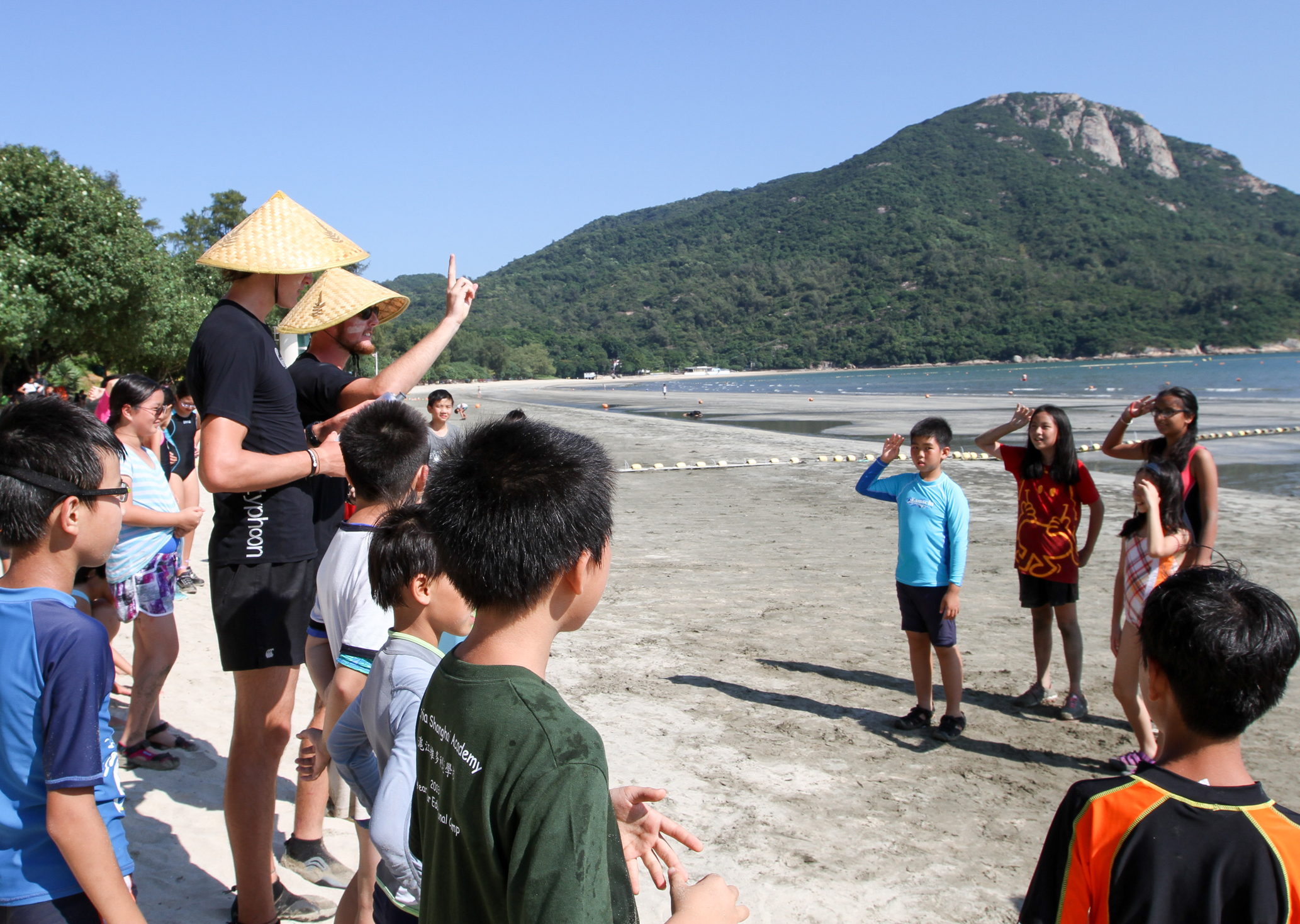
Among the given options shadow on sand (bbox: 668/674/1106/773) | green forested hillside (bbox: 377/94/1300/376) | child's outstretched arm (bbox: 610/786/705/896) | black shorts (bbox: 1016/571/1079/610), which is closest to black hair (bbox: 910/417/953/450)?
black shorts (bbox: 1016/571/1079/610)

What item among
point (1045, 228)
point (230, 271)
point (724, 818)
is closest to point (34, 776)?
point (230, 271)

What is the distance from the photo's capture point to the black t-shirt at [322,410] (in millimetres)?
3211

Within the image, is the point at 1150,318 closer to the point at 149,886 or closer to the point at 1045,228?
the point at 1045,228

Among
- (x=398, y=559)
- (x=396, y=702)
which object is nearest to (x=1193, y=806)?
(x=396, y=702)

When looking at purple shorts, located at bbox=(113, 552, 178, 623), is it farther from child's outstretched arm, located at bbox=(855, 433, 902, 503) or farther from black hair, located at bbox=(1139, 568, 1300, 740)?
black hair, located at bbox=(1139, 568, 1300, 740)

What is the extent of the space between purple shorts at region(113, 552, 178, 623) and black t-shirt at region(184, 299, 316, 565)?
79.0 inches

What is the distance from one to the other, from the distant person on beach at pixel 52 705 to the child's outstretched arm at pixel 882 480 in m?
4.20

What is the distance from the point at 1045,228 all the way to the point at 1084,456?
534 feet

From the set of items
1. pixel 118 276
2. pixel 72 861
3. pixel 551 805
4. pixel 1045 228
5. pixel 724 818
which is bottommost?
pixel 724 818

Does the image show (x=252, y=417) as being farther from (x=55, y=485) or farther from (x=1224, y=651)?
(x=1224, y=651)

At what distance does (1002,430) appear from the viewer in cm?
616

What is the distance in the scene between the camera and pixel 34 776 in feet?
6.15

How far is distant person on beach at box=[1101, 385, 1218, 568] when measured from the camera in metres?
4.64

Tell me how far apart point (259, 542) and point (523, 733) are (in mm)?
2042
